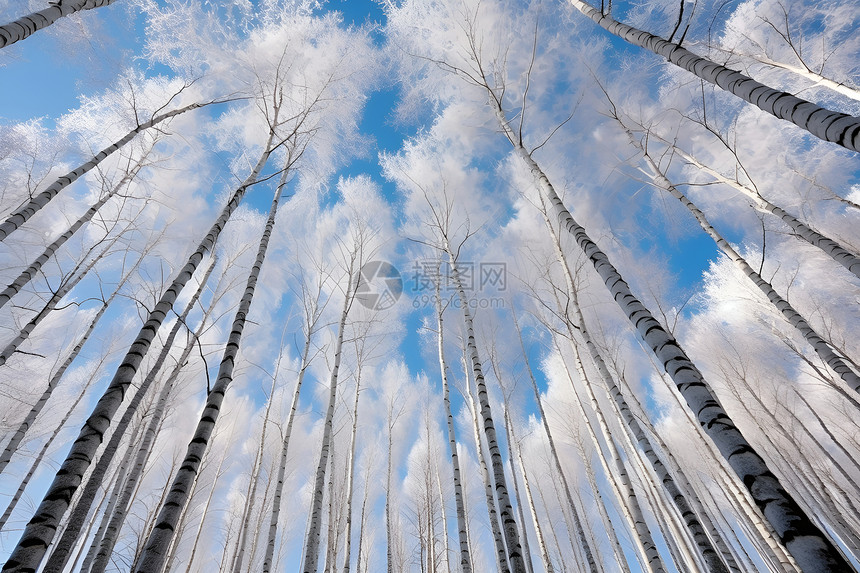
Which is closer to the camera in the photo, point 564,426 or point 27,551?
point 27,551

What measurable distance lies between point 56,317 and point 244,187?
50.4 feet

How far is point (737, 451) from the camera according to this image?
1.63 metres

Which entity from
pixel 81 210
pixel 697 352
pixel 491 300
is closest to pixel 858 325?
pixel 697 352

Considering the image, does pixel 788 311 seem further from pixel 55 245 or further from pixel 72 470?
pixel 55 245

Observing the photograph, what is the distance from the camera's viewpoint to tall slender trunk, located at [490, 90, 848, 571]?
1263 millimetres

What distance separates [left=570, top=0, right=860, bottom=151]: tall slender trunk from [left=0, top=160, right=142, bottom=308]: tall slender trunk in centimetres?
917

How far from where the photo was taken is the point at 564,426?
46.1 ft

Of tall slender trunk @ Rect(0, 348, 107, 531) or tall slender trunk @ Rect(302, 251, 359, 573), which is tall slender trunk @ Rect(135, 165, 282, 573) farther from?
tall slender trunk @ Rect(0, 348, 107, 531)

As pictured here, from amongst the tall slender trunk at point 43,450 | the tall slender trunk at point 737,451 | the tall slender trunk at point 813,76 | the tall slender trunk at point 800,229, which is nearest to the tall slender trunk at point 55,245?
the tall slender trunk at point 43,450

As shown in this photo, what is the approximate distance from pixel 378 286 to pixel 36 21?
8012 mm

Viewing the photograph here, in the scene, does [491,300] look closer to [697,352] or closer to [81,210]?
[697,352]

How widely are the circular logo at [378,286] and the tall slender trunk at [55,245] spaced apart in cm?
567

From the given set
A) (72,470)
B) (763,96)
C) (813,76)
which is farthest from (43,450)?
(813,76)

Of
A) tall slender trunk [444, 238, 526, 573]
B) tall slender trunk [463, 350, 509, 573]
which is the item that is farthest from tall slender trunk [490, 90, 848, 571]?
tall slender trunk [463, 350, 509, 573]
